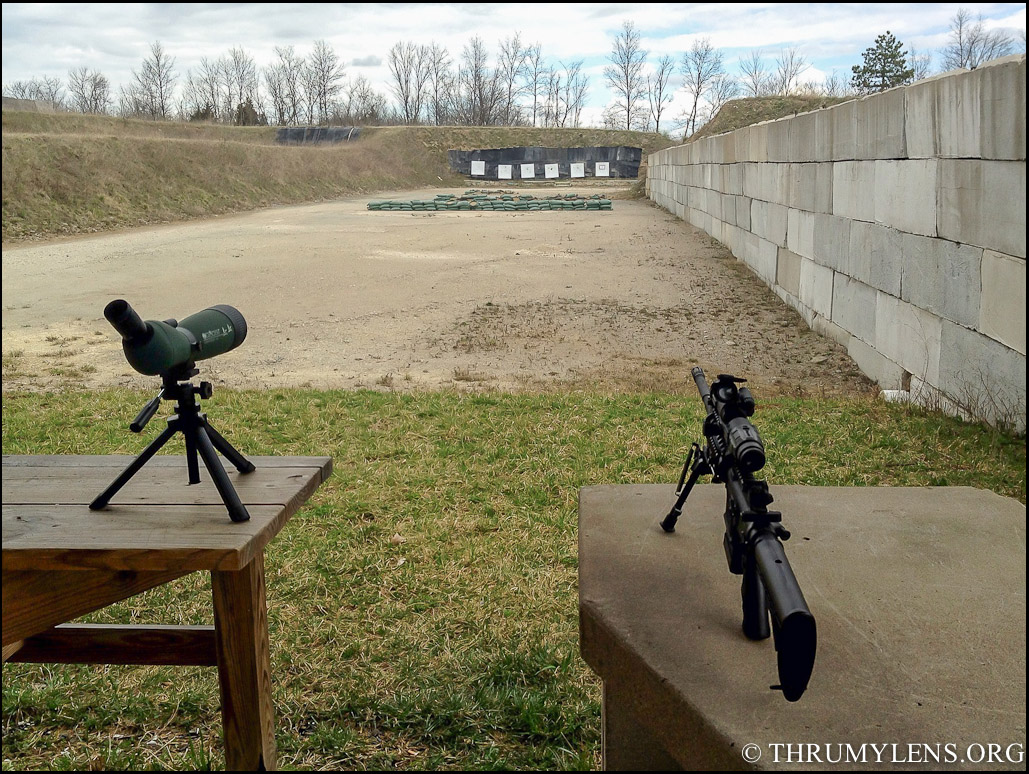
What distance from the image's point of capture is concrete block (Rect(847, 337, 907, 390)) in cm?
670

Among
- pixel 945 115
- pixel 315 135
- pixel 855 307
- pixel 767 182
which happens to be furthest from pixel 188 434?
pixel 315 135

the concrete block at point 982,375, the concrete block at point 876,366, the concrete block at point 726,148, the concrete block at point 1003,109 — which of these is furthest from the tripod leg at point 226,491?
the concrete block at point 726,148

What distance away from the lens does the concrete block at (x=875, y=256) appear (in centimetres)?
664

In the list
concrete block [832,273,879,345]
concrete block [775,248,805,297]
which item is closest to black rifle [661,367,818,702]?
concrete block [832,273,879,345]

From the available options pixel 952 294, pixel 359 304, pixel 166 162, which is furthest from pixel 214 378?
pixel 166 162

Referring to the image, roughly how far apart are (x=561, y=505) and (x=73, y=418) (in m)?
3.54

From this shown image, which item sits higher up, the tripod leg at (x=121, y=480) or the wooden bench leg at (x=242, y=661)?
the tripod leg at (x=121, y=480)

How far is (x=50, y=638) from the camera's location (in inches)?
102

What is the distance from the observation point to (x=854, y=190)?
7.59 m

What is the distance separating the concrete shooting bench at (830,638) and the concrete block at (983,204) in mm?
2286

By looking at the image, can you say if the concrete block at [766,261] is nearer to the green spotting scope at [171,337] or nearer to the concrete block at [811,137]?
the concrete block at [811,137]

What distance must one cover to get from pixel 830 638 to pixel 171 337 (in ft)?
5.37

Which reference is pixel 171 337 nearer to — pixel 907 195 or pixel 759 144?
pixel 907 195

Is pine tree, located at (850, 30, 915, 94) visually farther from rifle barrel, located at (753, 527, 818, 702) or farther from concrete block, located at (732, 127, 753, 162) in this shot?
rifle barrel, located at (753, 527, 818, 702)
